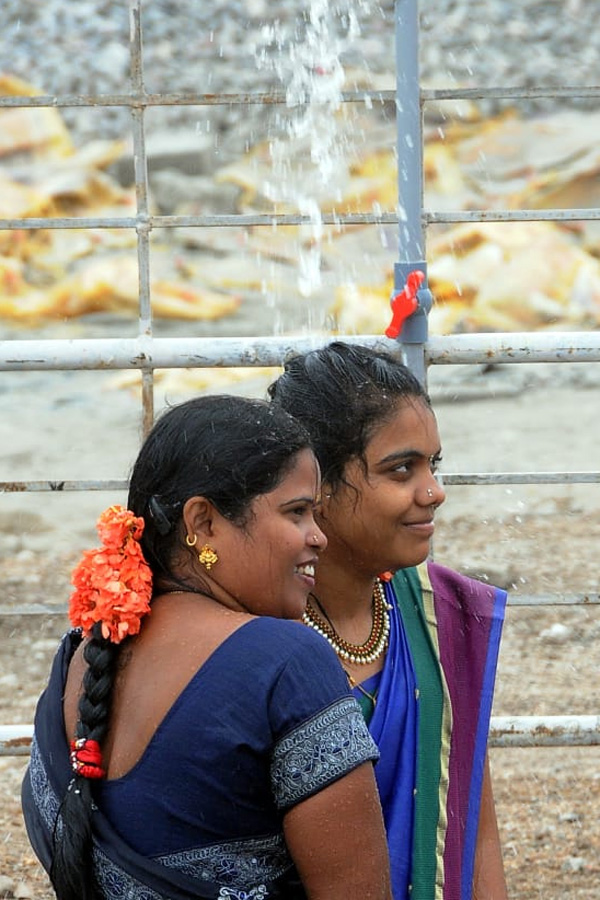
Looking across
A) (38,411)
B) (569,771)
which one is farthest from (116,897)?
(38,411)

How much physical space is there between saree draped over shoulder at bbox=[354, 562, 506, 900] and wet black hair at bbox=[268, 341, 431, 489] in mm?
251

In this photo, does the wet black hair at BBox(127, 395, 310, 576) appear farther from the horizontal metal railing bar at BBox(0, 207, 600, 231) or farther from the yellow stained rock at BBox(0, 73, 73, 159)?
the yellow stained rock at BBox(0, 73, 73, 159)

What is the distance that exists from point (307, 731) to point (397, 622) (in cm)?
59

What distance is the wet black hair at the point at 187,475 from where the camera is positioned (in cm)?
160

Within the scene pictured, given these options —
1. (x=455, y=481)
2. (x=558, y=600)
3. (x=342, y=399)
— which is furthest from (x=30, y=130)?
(x=342, y=399)

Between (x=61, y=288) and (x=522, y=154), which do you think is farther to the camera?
(x=522, y=154)

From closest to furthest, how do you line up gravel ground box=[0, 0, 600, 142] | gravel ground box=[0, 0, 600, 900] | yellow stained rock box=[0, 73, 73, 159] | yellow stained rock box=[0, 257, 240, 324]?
gravel ground box=[0, 0, 600, 900]
yellow stained rock box=[0, 257, 240, 324]
yellow stained rock box=[0, 73, 73, 159]
gravel ground box=[0, 0, 600, 142]

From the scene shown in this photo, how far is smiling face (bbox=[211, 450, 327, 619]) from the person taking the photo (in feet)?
5.44

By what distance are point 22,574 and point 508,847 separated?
3265 millimetres

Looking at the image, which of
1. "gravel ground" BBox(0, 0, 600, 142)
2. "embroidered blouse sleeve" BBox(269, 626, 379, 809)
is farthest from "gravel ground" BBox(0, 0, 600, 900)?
"embroidered blouse sleeve" BBox(269, 626, 379, 809)

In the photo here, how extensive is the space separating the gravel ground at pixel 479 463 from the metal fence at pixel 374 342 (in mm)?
792

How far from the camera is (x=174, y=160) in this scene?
38.2 feet

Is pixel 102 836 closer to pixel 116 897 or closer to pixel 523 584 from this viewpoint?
pixel 116 897

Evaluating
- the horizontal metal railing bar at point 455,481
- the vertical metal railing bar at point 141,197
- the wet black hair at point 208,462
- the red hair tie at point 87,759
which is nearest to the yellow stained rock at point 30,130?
the vertical metal railing bar at point 141,197
